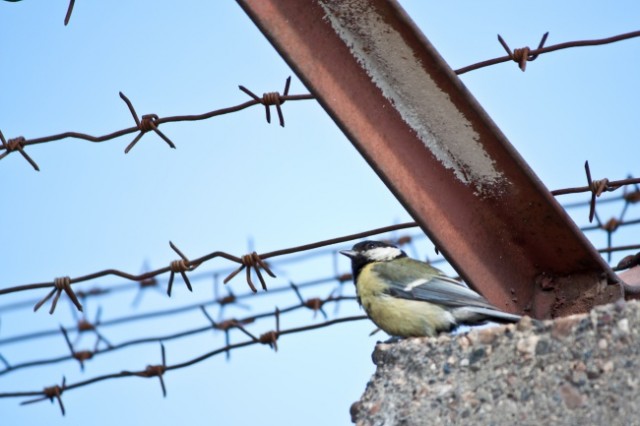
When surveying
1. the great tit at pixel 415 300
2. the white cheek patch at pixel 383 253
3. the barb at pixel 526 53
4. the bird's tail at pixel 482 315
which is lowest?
the bird's tail at pixel 482 315

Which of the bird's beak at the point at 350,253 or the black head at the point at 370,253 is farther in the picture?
the bird's beak at the point at 350,253

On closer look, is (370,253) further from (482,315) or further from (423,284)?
(482,315)

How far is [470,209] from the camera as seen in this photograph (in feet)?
11.8

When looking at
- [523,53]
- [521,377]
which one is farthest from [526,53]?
[521,377]

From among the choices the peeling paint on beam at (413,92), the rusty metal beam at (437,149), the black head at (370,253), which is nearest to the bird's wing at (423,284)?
the rusty metal beam at (437,149)

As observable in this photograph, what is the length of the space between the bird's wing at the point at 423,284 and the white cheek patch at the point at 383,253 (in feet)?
0.94

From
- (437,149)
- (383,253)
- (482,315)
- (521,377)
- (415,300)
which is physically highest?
(383,253)

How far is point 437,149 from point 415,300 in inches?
28.6

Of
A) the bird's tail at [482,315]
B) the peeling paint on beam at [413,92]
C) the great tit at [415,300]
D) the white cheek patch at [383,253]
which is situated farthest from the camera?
the white cheek patch at [383,253]

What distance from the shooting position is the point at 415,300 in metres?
4.04

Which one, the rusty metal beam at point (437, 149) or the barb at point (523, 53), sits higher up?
the barb at point (523, 53)

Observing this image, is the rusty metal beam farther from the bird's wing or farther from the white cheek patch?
the white cheek patch

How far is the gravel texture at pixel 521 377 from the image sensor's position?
101 inches

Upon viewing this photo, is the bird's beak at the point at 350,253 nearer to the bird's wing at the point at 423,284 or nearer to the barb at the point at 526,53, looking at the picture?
the bird's wing at the point at 423,284
